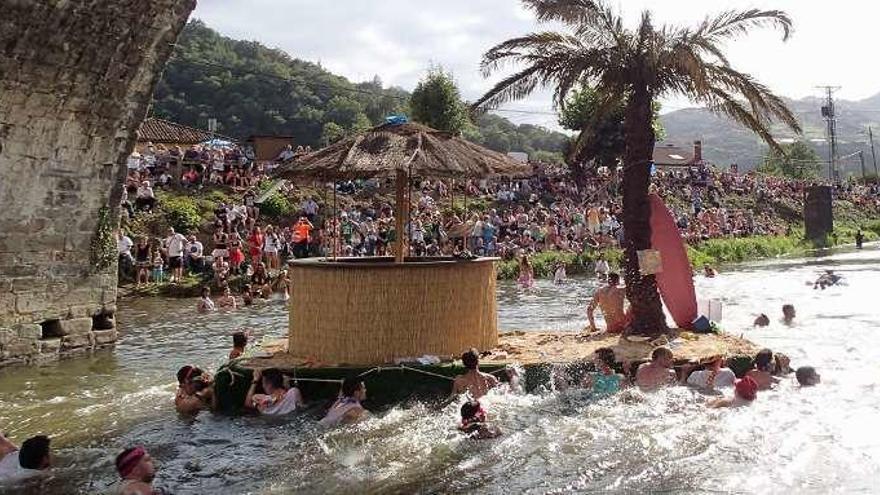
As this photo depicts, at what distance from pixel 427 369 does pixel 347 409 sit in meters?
1.17

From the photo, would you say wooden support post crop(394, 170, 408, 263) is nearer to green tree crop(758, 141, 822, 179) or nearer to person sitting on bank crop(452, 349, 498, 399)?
person sitting on bank crop(452, 349, 498, 399)

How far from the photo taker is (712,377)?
9922 millimetres

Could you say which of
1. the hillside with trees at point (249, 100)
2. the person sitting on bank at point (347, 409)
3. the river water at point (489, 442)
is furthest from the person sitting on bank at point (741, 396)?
the hillside with trees at point (249, 100)

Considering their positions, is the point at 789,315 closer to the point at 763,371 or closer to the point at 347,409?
the point at 763,371

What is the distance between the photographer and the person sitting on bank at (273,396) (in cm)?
962

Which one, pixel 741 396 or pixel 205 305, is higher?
pixel 205 305

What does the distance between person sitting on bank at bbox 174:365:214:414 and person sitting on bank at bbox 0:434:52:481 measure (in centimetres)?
225

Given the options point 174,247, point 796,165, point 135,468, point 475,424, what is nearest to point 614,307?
point 475,424

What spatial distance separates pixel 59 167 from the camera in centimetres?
1330

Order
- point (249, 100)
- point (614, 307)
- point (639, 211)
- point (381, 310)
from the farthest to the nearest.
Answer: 1. point (249, 100)
2. point (614, 307)
3. point (639, 211)
4. point (381, 310)

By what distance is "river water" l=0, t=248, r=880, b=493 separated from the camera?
7.24 m

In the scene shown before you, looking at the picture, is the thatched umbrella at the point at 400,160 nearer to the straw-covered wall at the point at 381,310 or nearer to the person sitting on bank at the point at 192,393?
the straw-covered wall at the point at 381,310

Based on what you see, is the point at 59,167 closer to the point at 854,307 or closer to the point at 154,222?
the point at 154,222

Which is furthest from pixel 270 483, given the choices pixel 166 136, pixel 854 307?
pixel 166 136
